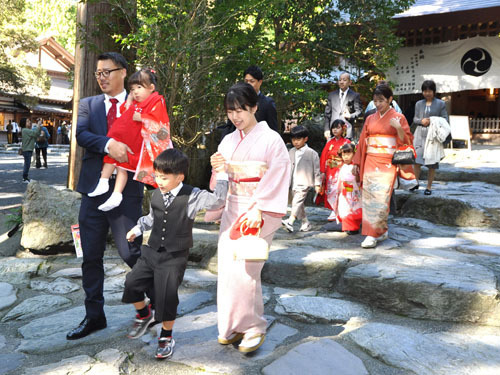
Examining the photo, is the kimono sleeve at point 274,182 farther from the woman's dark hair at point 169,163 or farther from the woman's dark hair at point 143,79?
the woman's dark hair at point 143,79

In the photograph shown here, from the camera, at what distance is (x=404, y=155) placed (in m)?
4.93

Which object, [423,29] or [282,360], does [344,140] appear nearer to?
[282,360]

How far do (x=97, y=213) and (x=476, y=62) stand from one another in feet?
48.3

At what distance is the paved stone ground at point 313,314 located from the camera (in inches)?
114

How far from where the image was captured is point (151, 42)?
601 centimetres

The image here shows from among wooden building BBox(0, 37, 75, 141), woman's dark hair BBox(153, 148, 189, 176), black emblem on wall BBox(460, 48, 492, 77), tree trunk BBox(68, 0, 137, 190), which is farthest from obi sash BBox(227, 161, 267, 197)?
wooden building BBox(0, 37, 75, 141)

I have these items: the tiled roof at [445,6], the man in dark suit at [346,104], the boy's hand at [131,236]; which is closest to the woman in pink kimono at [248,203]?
A: the boy's hand at [131,236]

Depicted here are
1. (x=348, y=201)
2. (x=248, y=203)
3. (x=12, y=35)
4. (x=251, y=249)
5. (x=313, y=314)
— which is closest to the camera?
(x=251, y=249)

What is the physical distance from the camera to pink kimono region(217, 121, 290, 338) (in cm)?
298

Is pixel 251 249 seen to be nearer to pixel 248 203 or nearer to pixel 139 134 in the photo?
pixel 248 203

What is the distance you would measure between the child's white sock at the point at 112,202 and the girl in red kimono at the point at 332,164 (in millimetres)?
4041

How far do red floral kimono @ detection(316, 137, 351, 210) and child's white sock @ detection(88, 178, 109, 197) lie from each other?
4.06 meters

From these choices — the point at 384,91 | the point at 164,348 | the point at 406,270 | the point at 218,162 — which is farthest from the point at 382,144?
the point at 164,348

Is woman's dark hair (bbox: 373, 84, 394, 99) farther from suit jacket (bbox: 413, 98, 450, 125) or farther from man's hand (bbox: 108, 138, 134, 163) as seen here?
man's hand (bbox: 108, 138, 134, 163)
